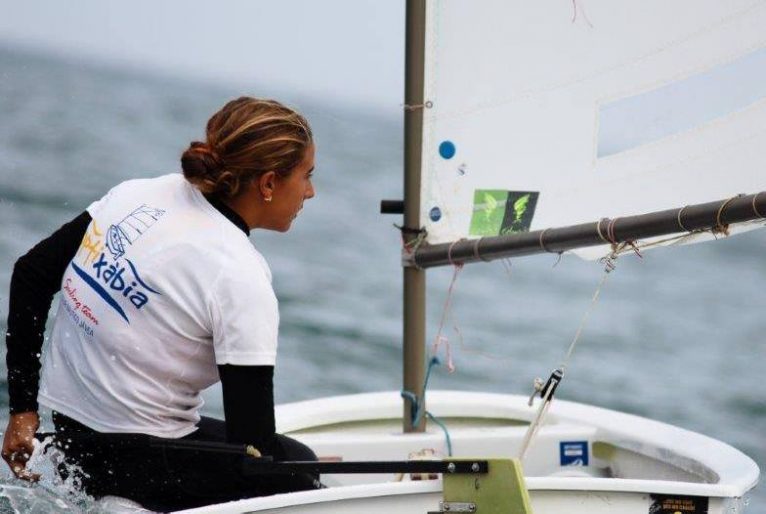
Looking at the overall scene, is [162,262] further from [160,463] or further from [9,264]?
[9,264]

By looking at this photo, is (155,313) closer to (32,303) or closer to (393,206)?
(32,303)

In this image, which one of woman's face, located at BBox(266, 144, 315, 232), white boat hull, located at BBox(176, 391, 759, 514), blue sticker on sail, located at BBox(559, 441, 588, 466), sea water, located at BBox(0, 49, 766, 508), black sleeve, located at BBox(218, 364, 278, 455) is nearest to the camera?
black sleeve, located at BBox(218, 364, 278, 455)

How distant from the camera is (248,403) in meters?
1.80

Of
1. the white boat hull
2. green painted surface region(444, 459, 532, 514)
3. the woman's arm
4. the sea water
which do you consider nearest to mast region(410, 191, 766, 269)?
the white boat hull

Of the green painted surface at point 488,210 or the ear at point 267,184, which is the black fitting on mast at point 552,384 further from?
the ear at point 267,184

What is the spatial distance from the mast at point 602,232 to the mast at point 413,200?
6 cm

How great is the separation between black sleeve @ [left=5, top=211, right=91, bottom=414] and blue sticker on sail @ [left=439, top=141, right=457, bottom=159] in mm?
994

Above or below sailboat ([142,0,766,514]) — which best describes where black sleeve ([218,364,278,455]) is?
below

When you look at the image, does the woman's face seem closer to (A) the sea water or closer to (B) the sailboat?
(B) the sailboat

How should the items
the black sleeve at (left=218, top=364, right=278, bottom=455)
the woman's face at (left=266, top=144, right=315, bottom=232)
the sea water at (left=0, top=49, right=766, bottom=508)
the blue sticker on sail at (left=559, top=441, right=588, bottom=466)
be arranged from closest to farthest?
1. the black sleeve at (left=218, top=364, right=278, bottom=455)
2. the woman's face at (left=266, top=144, right=315, bottom=232)
3. the blue sticker on sail at (left=559, top=441, right=588, bottom=466)
4. the sea water at (left=0, top=49, right=766, bottom=508)

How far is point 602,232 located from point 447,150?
0.39m

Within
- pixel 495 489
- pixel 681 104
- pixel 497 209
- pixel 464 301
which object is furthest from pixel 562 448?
pixel 464 301

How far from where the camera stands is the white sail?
2.71 m

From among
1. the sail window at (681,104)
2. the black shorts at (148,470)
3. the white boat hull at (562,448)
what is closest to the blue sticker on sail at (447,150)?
the sail window at (681,104)
